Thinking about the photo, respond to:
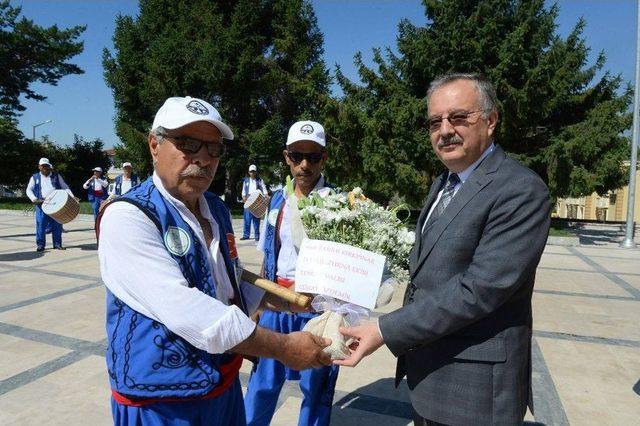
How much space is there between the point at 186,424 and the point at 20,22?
3210 centimetres

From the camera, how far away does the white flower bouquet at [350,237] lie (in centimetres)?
201

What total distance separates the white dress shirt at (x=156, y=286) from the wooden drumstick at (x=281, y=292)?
1.68 ft

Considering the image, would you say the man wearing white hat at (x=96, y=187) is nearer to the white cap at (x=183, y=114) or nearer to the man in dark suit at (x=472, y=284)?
the white cap at (x=183, y=114)

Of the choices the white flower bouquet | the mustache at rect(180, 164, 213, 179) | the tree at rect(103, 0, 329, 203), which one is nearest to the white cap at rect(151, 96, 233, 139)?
the mustache at rect(180, 164, 213, 179)

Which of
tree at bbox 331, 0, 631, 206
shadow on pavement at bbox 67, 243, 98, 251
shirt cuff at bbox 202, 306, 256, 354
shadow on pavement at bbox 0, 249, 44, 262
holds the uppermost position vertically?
tree at bbox 331, 0, 631, 206

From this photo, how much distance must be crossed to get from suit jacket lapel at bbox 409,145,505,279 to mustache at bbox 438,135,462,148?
0.14 metres

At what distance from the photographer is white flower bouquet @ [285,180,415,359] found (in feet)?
6.61

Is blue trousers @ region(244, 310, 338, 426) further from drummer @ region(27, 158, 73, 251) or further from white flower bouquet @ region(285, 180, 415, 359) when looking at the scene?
drummer @ region(27, 158, 73, 251)

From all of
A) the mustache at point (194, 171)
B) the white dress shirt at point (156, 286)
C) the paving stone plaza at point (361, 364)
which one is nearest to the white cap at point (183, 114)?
the mustache at point (194, 171)

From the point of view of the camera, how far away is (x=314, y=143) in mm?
3145

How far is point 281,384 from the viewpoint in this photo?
2945 mm

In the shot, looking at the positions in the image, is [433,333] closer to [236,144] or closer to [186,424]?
[186,424]

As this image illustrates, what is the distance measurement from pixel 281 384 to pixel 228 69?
21869mm

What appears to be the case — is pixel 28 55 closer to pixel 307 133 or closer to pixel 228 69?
pixel 228 69
